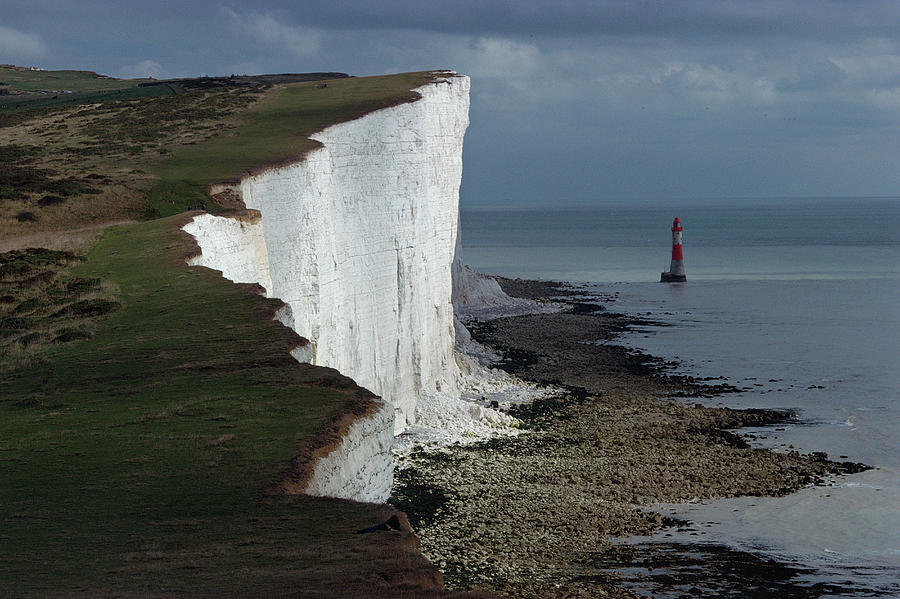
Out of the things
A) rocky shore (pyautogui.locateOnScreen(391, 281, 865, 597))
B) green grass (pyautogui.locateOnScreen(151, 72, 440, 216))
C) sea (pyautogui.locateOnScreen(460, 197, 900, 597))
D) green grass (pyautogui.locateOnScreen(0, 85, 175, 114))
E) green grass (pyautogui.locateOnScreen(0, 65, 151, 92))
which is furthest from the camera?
green grass (pyautogui.locateOnScreen(0, 65, 151, 92))

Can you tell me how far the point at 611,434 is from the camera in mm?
31906

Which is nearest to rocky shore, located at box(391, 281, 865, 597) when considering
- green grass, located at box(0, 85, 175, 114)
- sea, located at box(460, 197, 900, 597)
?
sea, located at box(460, 197, 900, 597)

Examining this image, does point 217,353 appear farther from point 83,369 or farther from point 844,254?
point 844,254

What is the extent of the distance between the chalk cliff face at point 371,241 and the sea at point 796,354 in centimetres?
1081

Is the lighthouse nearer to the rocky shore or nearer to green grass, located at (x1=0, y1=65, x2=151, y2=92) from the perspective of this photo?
green grass, located at (x1=0, y1=65, x2=151, y2=92)

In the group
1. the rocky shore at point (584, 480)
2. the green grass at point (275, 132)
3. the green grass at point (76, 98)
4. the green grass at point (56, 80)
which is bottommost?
the rocky shore at point (584, 480)

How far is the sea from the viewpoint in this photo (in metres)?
22.4

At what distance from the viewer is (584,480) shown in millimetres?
26141

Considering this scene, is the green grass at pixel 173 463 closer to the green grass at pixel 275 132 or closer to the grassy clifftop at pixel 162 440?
the grassy clifftop at pixel 162 440

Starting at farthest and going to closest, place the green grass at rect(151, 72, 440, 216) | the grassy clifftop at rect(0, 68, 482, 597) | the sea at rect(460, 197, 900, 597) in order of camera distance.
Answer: the green grass at rect(151, 72, 440, 216) < the sea at rect(460, 197, 900, 597) < the grassy clifftop at rect(0, 68, 482, 597)

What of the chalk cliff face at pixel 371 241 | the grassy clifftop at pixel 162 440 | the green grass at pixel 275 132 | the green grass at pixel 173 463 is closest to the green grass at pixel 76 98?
the green grass at pixel 275 132

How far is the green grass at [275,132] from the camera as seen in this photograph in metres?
29.3

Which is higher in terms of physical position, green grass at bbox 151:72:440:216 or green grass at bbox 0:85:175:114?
green grass at bbox 0:85:175:114

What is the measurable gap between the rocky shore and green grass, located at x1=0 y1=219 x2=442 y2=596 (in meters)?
6.89
